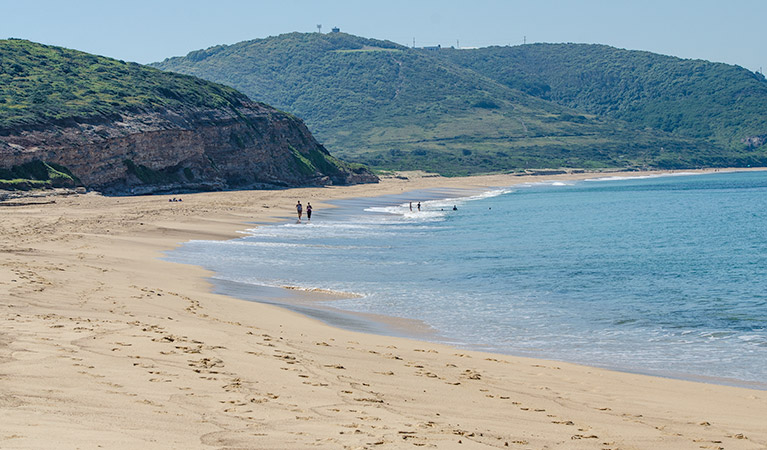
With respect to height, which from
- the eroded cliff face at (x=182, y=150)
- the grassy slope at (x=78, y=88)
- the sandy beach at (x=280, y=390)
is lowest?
the sandy beach at (x=280, y=390)

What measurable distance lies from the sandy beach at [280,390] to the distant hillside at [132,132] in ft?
121

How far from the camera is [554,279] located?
2342cm

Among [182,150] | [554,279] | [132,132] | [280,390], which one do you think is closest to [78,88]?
[132,132]

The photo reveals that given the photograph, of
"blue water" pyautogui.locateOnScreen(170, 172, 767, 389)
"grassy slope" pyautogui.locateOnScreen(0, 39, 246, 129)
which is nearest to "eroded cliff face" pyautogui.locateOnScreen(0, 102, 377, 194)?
"grassy slope" pyautogui.locateOnScreen(0, 39, 246, 129)

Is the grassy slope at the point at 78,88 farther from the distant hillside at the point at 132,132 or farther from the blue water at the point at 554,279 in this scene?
the blue water at the point at 554,279

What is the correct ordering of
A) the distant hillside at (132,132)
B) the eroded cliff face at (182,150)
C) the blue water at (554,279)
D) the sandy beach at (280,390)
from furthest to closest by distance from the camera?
the eroded cliff face at (182,150) < the distant hillside at (132,132) < the blue water at (554,279) < the sandy beach at (280,390)

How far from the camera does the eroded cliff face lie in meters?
51.9

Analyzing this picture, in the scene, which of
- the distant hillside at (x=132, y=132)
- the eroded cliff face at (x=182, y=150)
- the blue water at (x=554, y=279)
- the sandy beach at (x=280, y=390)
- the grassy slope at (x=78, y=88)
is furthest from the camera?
the grassy slope at (x=78, y=88)

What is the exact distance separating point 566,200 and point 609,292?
185ft

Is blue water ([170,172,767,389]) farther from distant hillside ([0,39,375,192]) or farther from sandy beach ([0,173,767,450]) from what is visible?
distant hillside ([0,39,375,192])

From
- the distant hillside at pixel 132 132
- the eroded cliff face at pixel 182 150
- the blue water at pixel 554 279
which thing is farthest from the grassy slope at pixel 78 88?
the blue water at pixel 554 279

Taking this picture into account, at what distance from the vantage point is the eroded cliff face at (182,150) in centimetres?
5188

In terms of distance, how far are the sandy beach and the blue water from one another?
2.27 metres

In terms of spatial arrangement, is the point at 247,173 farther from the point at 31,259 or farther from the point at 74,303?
the point at 74,303
